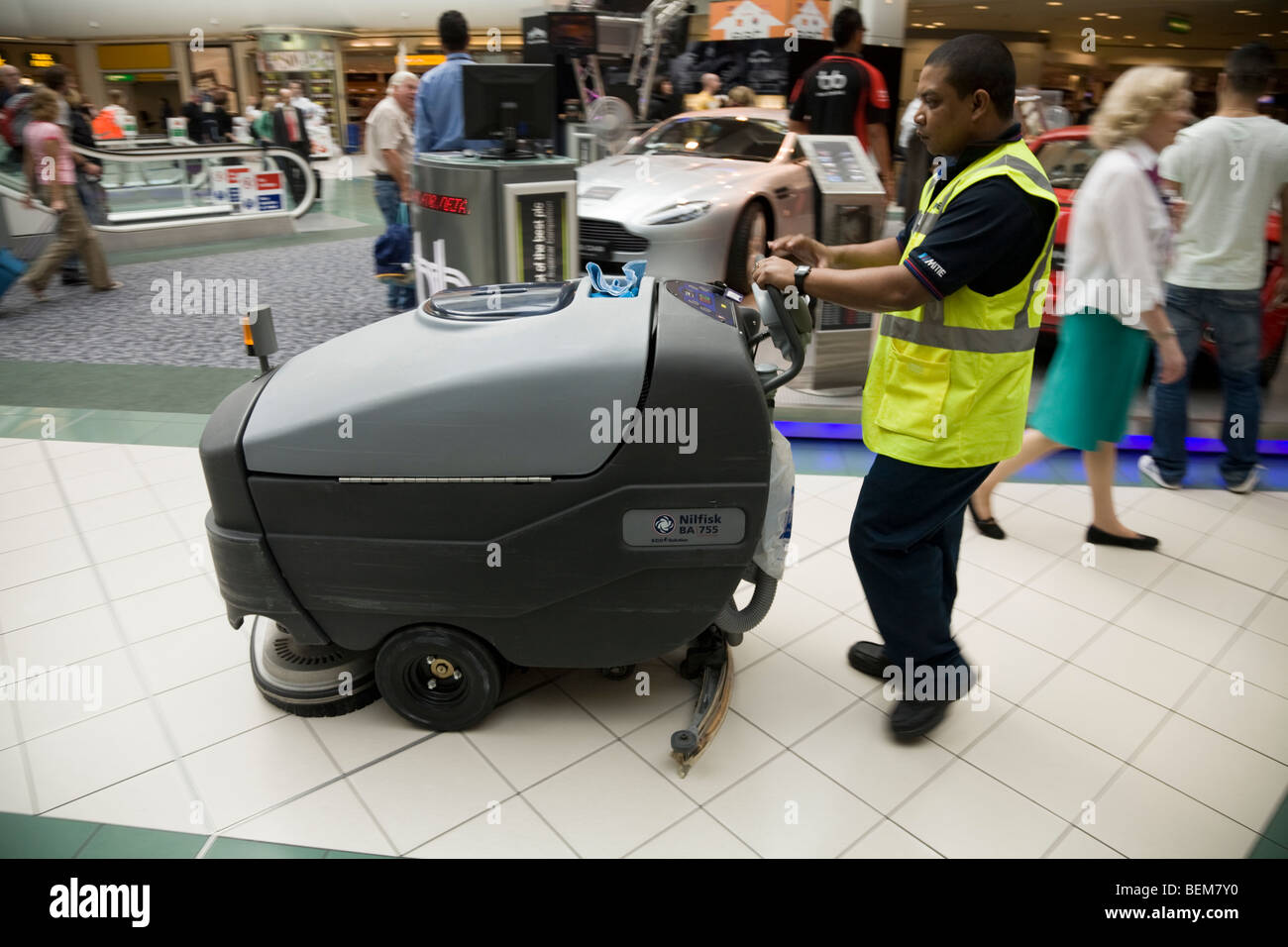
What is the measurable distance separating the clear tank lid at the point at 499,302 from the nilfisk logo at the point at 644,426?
1.14 feet

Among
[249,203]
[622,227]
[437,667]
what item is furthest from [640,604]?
[249,203]

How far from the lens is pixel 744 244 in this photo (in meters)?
5.50

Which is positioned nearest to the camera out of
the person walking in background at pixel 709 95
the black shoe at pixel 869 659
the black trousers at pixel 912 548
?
the black trousers at pixel 912 548

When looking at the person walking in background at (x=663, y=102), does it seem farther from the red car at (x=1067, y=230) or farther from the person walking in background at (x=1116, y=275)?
the person walking in background at (x=1116, y=275)

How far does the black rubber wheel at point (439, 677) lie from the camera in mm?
2170

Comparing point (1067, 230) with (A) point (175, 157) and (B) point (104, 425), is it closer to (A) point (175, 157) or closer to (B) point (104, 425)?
(B) point (104, 425)

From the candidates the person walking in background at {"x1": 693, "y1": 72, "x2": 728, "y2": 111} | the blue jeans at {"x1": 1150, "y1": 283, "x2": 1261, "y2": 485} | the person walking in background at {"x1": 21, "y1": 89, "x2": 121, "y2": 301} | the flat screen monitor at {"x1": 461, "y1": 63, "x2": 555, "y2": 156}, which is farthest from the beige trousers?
the blue jeans at {"x1": 1150, "y1": 283, "x2": 1261, "y2": 485}

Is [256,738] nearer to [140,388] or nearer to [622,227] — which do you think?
[140,388]

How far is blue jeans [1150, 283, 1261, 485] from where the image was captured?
3559 mm

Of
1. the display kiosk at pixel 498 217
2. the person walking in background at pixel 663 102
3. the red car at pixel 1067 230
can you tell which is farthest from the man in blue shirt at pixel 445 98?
the person walking in background at pixel 663 102

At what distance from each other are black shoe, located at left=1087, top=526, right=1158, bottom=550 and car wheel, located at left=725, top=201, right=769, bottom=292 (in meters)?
2.77

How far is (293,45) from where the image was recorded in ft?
66.7
